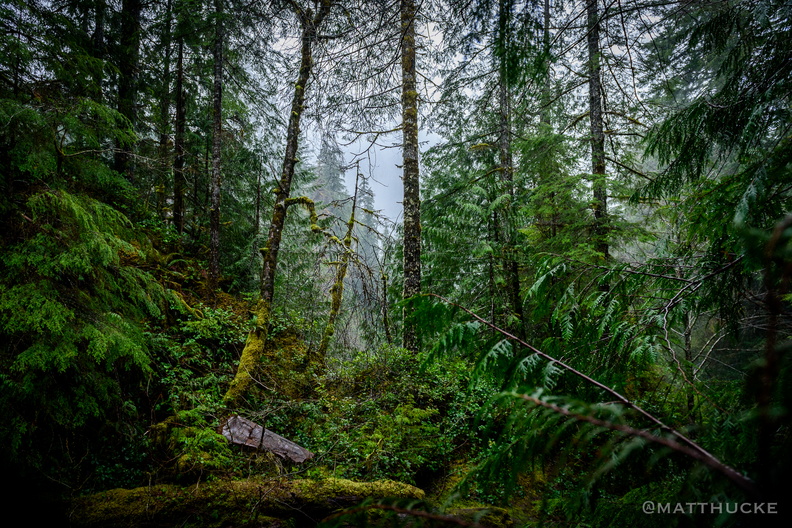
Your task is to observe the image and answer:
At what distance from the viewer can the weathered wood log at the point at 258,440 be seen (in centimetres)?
366

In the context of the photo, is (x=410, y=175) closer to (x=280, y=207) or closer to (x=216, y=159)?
(x=280, y=207)

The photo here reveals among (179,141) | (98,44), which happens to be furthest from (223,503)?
(179,141)

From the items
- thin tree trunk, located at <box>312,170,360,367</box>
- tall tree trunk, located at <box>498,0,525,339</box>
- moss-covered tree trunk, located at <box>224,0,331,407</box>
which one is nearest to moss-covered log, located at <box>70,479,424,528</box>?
moss-covered tree trunk, located at <box>224,0,331,407</box>

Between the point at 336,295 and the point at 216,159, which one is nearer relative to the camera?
the point at 216,159

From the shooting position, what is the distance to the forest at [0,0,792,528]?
1287mm

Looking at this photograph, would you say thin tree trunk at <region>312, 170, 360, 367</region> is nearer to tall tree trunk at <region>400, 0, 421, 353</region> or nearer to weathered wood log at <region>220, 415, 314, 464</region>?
tall tree trunk at <region>400, 0, 421, 353</region>

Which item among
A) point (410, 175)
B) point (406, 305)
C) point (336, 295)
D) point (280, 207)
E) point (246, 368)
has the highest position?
point (410, 175)

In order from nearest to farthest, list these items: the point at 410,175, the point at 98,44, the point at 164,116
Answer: the point at 410,175 < the point at 98,44 < the point at 164,116

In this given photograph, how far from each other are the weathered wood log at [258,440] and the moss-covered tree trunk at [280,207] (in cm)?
99

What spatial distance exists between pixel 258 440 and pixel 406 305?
3292mm

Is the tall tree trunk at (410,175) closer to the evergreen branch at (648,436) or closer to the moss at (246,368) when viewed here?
the moss at (246,368)

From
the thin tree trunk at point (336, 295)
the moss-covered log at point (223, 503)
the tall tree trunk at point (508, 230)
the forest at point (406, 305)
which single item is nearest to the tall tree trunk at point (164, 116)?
the forest at point (406, 305)

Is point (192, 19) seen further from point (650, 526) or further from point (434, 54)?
point (650, 526)

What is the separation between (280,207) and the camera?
603cm
